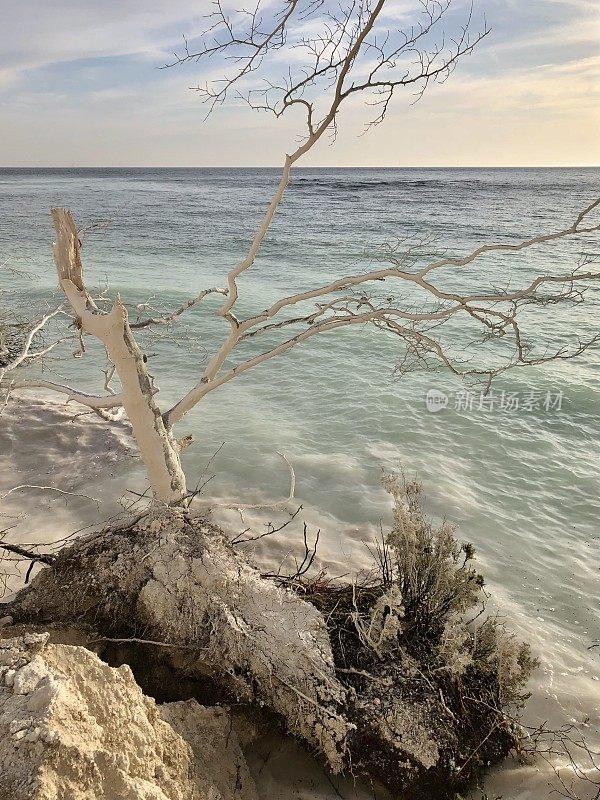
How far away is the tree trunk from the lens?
11.0ft

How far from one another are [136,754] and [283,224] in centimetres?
2962

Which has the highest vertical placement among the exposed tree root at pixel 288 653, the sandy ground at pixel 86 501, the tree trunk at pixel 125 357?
the tree trunk at pixel 125 357

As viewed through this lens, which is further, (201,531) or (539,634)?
(539,634)

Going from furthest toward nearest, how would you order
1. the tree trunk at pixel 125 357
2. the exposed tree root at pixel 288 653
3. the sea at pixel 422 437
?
the sea at pixel 422 437 < the tree trunk at pixel 125 357 < the exposed tree root at pixel 288 653

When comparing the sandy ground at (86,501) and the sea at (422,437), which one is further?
the sea at (422,437)

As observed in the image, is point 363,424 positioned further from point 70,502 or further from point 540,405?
point 70,502

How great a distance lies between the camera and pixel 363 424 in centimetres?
821

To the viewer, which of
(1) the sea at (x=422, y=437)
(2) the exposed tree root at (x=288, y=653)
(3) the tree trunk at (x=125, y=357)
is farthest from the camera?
(1) the sea at (x=422, y=437)

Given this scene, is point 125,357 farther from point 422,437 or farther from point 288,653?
point 422,437

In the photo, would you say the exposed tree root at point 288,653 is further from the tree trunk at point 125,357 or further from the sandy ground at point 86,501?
the tree trunk at point 125,357

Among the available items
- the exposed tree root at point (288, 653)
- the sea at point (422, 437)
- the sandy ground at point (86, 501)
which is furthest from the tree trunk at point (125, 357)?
the sea at point (422, 437)

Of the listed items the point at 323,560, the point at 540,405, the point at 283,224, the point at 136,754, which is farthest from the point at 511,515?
the point at 283,224

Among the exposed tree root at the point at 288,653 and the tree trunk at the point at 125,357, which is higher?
the tree trunk at the point at 125,357

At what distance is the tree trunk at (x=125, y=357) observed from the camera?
3.35 metres
